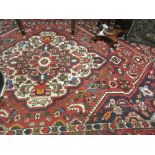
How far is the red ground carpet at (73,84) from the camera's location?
2678mm

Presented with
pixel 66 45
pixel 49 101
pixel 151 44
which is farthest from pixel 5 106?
pixel 151 44

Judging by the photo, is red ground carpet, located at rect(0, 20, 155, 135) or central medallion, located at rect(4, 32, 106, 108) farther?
central medallion, located at rect(4, 32, 106, 108)

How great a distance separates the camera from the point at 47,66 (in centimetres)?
340

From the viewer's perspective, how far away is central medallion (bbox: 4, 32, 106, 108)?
3.01 meters

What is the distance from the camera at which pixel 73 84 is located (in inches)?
123

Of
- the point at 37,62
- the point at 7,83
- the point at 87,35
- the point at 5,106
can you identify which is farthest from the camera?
the point at 87,35

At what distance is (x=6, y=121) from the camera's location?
2.71 m

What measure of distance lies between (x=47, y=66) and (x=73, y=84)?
603 millimetres

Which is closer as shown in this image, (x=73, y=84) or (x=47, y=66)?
(x=73, y=84)

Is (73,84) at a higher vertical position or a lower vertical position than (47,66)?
lower

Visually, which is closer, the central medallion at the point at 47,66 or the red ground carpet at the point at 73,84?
the red ground carpet at the point at 73,84

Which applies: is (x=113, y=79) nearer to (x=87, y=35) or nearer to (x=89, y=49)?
(x=89, y=49)

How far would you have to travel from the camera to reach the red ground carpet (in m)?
2.68

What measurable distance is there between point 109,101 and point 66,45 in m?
1.43
